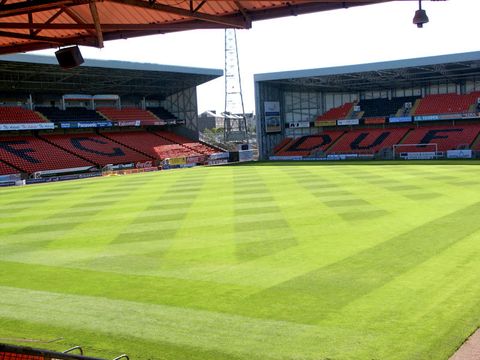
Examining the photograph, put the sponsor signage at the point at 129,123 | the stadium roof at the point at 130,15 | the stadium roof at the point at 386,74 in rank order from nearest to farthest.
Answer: the stadium roof at the point at 130,15
the stadium roof at the point at 386,74
the sponsor signage at the point at 129,123

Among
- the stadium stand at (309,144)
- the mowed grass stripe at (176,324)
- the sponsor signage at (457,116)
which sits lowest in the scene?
the mowed grass stripe at (176,324)

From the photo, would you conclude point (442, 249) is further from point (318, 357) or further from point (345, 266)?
point (318, 357)

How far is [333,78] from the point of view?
188 ft

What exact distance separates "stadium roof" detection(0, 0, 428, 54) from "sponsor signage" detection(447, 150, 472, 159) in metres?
45.7

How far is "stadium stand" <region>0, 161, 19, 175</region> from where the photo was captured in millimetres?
42831

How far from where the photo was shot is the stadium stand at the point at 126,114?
58.2m

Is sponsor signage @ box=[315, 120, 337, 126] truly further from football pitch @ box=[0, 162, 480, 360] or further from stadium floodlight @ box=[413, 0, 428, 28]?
stadium floodlight @ box=[413, 0, 428, 28]

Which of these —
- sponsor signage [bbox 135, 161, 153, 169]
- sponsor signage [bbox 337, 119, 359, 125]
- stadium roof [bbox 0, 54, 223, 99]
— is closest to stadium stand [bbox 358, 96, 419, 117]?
sponsor signage [bbox 337, 119, 359, 125]

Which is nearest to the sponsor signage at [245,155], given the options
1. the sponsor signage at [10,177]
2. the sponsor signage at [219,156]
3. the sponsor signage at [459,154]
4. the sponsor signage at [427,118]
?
the sponsor signage at [219,156]

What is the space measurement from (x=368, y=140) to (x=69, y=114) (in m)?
33.2

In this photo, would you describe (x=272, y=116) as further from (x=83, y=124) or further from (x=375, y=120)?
(x=83, y=124)

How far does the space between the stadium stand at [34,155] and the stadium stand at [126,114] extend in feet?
28.8

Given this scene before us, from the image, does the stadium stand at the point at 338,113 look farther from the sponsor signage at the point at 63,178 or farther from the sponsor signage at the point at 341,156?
the sponsor signage at the point at 63,178

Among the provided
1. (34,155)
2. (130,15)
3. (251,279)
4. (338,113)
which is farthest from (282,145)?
(130,15)
